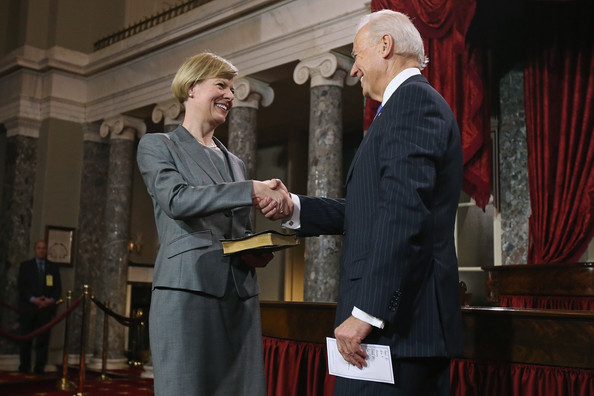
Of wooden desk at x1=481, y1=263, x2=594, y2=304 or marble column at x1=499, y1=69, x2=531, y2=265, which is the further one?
marble column at x1=499, y1=69, x2=531, y2=265

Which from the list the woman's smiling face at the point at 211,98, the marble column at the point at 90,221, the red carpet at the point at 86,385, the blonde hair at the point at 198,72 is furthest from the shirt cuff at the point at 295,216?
the marble column at the point at 90,221

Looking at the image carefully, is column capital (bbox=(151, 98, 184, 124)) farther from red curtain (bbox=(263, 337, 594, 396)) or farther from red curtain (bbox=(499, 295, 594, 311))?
red curtain (bbox=(263, 337, 594, 396))

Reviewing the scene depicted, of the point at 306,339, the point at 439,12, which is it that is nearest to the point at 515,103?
the point at 439,12

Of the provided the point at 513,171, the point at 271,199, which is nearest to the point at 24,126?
the point at 513,171

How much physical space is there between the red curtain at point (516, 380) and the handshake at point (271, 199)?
43.1 inches

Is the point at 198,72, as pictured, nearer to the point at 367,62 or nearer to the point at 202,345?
the point at 367,62

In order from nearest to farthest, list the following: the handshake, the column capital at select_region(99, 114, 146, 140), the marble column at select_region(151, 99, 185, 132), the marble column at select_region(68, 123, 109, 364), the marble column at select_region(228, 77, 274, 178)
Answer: the handshake
the marble column at select_region(228, 77, 274, 178)
the marble column at select_region(151, 99, 185, 132)
the column capital at select_region(99, 114, 146, 140)
the marble column at select_region(68, 123, 109, 364)

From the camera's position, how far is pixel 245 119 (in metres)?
9.17

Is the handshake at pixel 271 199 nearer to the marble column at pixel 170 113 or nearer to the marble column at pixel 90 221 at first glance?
the marble column at pixel 170 113

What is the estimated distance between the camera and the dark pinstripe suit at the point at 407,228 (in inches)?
74.5

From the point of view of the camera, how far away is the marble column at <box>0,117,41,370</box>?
11.2 m

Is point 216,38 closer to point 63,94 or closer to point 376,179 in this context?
point 63,94

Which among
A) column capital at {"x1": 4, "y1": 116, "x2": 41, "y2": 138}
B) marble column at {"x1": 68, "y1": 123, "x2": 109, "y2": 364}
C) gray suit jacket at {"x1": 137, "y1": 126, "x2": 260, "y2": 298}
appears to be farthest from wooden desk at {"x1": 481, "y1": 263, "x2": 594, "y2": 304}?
column capital at {"x1": 4, "y1": 116, "x2": 41, "y2": 138}

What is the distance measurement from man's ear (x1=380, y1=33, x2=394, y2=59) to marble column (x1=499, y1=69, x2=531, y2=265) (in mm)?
6560
